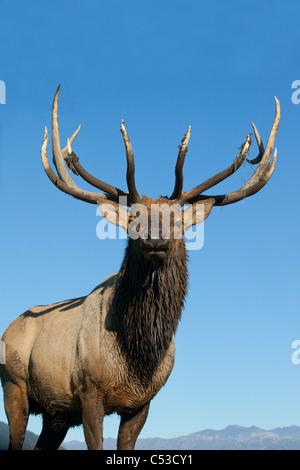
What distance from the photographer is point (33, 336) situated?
8.93 m

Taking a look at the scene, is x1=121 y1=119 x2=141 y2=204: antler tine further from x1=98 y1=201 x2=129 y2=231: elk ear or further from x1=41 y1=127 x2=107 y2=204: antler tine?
x1=41 y1=127 x2=107 y2=204: antler tine

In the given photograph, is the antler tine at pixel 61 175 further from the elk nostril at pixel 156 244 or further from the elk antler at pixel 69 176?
the elk nostril at pixel 156 244

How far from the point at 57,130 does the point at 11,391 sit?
3458mm

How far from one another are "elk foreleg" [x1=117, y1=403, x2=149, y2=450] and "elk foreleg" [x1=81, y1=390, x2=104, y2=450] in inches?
27.8

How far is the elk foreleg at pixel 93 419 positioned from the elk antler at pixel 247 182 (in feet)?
8.22

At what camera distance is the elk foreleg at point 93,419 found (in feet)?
23.7

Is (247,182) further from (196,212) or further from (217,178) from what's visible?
(196,212)

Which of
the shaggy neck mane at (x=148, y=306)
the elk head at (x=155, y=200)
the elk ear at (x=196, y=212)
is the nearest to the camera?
the elk head at (x=155, y=200)

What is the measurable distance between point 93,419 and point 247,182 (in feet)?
11.7

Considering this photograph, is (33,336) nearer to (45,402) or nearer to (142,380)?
(45,402)

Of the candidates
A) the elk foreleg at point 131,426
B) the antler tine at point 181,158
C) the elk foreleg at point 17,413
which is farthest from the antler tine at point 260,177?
the elk foreleg at point 17,413

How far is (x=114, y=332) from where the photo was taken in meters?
7.74

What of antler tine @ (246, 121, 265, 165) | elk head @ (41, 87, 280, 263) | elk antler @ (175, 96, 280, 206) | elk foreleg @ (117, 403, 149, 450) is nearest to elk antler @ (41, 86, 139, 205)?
elk head @ (41, 87, 280, 263)
